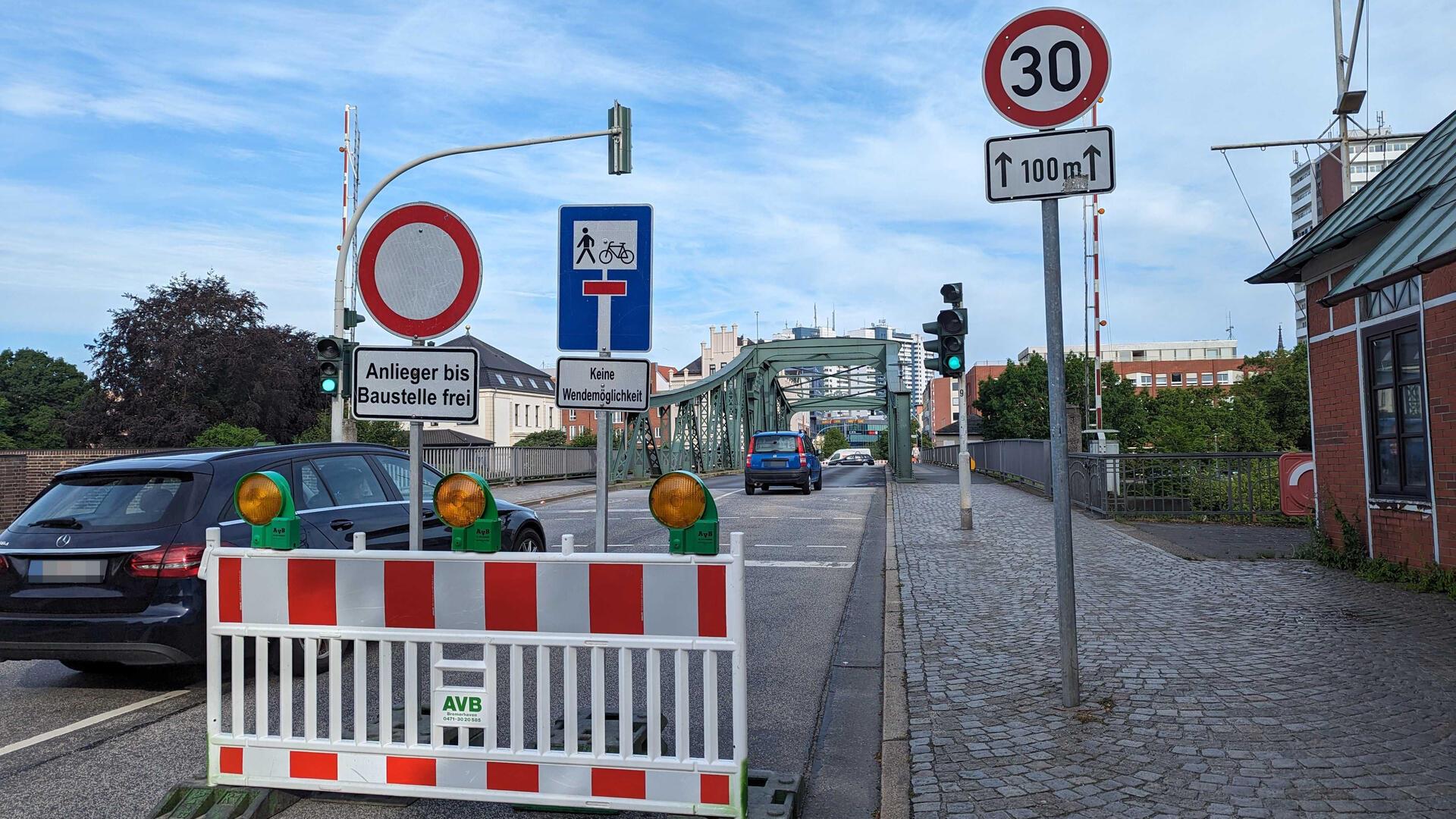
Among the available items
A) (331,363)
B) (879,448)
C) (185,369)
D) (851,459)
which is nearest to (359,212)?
(331,363)

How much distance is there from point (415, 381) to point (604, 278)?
0.98m

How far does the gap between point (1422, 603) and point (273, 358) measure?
39.2m

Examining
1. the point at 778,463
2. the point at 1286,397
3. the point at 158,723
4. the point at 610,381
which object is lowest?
the point at 158,723

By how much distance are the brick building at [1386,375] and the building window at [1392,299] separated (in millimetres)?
12

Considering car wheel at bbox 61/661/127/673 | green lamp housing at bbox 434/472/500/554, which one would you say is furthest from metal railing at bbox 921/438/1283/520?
green lamp housing at bbox 434/472/500/554

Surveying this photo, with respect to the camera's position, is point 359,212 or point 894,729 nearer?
point 894,729

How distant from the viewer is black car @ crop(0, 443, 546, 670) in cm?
511

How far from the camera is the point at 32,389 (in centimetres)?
6869

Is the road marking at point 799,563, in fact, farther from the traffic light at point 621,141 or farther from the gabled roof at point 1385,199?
the traffic light at point 621,141

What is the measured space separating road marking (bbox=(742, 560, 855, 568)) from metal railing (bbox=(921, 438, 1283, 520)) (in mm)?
4236

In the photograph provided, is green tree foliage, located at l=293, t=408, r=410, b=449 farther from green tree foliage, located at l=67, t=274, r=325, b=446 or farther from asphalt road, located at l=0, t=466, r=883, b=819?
asphalt road, located at l=0, t=466, r=883, b=819

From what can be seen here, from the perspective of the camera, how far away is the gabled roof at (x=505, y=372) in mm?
81188

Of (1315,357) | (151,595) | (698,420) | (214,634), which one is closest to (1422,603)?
(1315,357)

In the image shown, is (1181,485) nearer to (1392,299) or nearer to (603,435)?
(1392,299)
